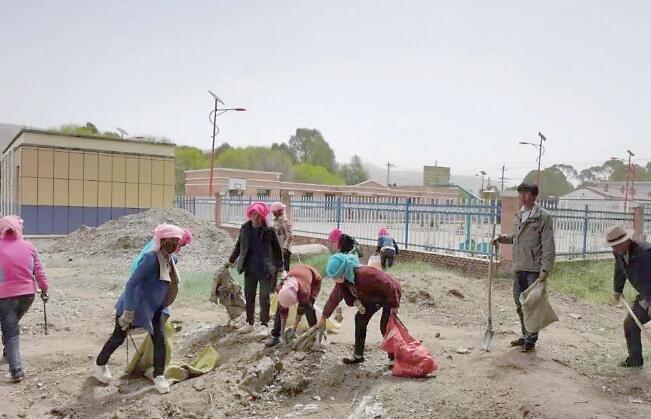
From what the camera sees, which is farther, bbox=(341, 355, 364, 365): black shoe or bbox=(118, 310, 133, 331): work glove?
bbox=(341, 355, 364, 365): black shoe

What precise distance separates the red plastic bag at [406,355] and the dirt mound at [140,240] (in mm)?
9791

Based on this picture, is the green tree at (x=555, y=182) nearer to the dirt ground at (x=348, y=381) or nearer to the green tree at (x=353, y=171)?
the green tree at (x=353, y=171)

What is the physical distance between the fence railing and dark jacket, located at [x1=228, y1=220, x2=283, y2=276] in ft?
17.1

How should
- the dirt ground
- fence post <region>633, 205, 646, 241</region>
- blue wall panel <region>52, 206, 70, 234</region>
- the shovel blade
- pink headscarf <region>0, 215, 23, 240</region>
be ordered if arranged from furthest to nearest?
blue wall panel <region>52, 206, 70, 234</region>
fence post <region>633, 205, 646, 241</region>
the shovel blade
pink headscarf <region>0, 215, 23, 240</region>
the dirt ground

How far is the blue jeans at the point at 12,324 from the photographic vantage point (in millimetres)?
5594

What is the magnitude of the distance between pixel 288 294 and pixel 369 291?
0.78 m

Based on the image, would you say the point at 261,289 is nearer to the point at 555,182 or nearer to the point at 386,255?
the point at 386,255

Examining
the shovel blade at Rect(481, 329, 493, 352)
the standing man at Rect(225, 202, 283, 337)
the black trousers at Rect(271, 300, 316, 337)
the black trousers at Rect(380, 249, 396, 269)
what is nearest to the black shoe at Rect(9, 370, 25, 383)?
the standing man at Rect(225, 202, 283, 337)

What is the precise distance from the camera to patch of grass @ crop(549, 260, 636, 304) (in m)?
10.3

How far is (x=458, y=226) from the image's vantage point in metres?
12.5

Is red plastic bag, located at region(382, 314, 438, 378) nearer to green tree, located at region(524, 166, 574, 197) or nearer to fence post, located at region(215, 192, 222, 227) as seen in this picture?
fence post, located at region(215, 192, 222, 227)

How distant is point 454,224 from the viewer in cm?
1256

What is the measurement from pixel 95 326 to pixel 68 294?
251 cm

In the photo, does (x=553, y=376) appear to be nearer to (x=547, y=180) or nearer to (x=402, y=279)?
(x=402, y=279)
